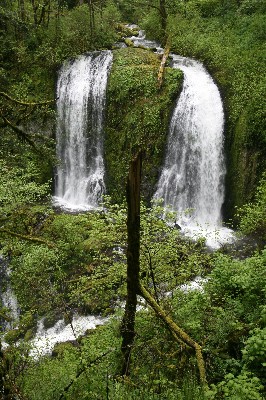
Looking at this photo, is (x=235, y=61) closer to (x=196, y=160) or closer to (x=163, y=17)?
(x=196, y=160)

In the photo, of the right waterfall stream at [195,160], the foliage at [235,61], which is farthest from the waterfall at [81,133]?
the foliage at [235,61]

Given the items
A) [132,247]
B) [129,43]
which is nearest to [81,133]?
[129,43]

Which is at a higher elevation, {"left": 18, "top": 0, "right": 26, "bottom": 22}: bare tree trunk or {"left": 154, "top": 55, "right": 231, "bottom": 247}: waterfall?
{"left": 18, "top": 0, "right": 26, "bottom": 22}: bare tree trunk

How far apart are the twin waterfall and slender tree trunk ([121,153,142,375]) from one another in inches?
313

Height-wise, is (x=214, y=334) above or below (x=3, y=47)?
below

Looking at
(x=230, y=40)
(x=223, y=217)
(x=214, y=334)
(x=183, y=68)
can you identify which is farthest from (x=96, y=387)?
(x=230, y=40)

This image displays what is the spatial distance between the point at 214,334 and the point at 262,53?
13595mm

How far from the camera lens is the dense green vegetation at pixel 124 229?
5117mm

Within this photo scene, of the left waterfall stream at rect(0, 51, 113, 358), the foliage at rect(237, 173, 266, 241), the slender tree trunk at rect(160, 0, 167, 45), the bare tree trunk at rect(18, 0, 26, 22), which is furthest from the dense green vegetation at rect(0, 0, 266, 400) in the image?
the left waterfall stream at rect(0, 51, 113, 358)

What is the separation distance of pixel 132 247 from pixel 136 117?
11467 mm

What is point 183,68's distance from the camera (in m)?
16.8

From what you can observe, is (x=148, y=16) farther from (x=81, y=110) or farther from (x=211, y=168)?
(x=211, y=168)

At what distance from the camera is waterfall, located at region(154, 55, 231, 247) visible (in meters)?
14.6

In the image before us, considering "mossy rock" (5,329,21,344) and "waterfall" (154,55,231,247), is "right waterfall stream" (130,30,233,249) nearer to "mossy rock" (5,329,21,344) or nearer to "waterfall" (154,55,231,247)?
"waterfall" (154,55,231,247)
